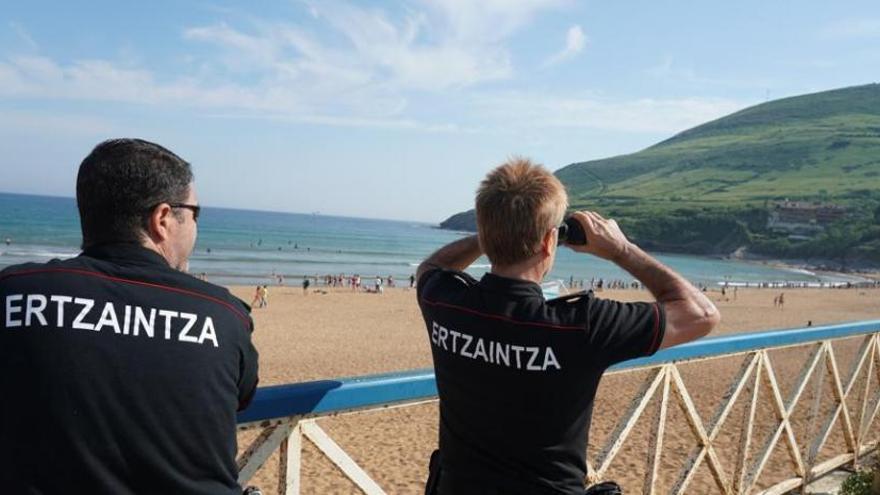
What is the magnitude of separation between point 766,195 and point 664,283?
158 metres

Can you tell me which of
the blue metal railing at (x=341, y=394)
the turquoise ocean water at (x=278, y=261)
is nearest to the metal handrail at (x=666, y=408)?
the blue metal railing at (x=341, y=394)

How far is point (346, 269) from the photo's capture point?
64.3 meters

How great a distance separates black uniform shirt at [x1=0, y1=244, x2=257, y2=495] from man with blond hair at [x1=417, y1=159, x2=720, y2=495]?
0.64 metres

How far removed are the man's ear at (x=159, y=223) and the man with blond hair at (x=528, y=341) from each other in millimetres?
730

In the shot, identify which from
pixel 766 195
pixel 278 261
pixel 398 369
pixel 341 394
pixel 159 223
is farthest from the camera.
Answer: pixel 766 195

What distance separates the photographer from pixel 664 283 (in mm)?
1952

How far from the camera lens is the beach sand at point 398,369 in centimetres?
891

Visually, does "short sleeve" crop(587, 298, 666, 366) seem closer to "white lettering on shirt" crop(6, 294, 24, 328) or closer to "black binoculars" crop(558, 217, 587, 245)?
"black binoculars" crop(558, 217, 587, 245)

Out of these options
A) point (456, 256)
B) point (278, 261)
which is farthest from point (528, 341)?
point (278, 261)

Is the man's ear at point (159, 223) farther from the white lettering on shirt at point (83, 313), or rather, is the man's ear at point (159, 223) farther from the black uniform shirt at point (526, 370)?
the black uniform shirt at point (526, 370)

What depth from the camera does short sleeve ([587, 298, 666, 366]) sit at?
1790 millimetres

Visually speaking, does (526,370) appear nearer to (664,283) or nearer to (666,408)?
(664,283)

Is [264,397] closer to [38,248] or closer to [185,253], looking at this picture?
[185,253]

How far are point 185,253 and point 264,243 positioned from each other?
9354 cm
